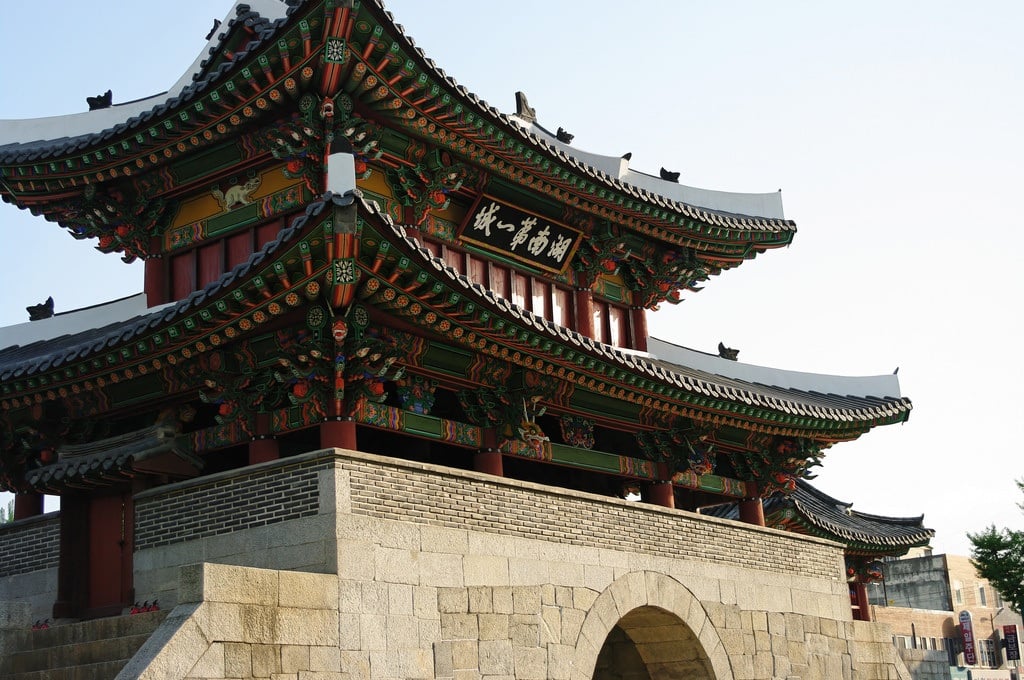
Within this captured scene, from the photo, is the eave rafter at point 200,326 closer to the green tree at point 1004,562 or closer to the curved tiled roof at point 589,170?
the curved tiled roof at point 589,170

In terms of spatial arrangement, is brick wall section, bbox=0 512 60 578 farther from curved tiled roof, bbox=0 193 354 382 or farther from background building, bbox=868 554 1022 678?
background building, bbox=868 554 1022 678

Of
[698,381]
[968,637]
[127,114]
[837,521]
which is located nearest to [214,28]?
[127,114]

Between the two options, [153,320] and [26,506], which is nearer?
[153,320]

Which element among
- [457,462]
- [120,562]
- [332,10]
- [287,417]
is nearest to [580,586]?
[457,462]

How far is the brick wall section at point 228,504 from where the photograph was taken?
13133 millimetres

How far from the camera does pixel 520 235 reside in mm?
18562

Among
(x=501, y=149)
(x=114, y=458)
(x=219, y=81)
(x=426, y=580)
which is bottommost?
(x=426, y=580)

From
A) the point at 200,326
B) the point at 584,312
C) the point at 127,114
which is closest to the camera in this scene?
the point at 200,326

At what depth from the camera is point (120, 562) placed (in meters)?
15.1

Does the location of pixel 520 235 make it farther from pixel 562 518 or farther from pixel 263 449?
pixel 263 449

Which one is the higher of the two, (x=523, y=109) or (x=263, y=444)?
(x=523, y=109)

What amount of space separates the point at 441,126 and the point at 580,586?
6436 mm

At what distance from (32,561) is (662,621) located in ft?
28.6

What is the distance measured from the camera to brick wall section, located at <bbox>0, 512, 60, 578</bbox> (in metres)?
15.6
